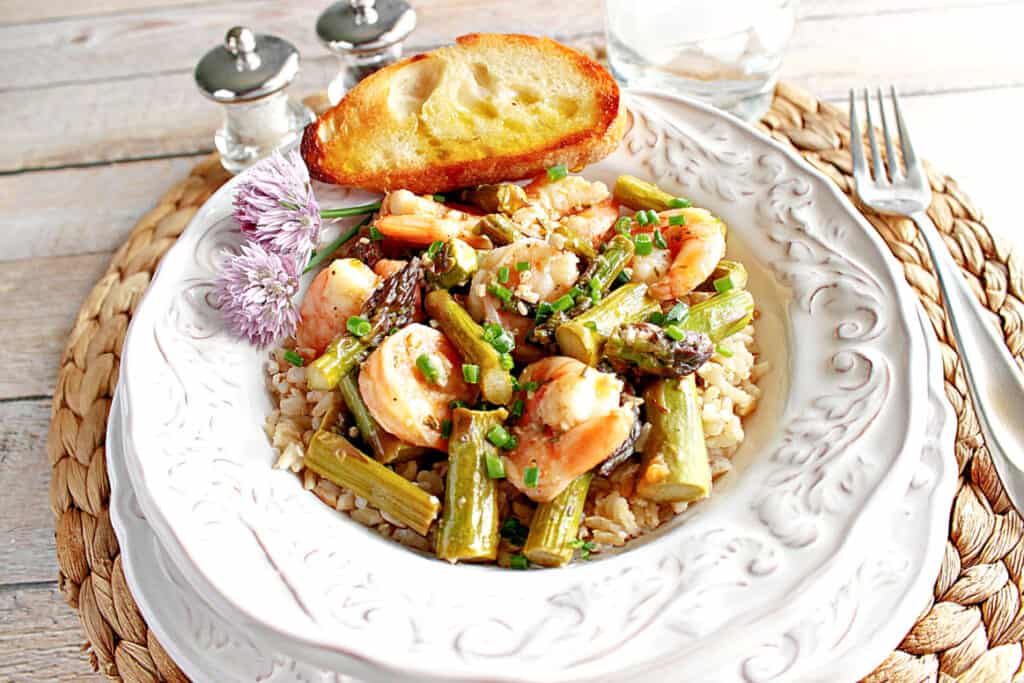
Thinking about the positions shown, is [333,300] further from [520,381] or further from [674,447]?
[674,447]

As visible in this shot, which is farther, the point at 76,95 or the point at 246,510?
the point at 76,95

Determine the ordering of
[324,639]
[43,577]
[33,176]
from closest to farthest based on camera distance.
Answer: [324,639] → [43,577] → [33,176]

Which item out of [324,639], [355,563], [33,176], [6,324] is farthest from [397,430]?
[33,176]

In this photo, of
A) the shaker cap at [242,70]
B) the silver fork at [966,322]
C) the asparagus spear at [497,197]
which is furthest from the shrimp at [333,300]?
the silver fork at [966,322]

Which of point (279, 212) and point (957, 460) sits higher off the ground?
point (279, 212)

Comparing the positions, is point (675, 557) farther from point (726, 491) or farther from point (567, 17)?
point (567, 17)

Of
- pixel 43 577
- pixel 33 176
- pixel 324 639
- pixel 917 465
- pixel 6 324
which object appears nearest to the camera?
pixel 324 639

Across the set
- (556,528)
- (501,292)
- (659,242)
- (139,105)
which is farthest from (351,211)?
(139,105)

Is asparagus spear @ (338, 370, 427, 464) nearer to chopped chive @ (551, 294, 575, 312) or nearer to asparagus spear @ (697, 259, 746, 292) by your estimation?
chopped chive @ (551, 294, 575, 312)
